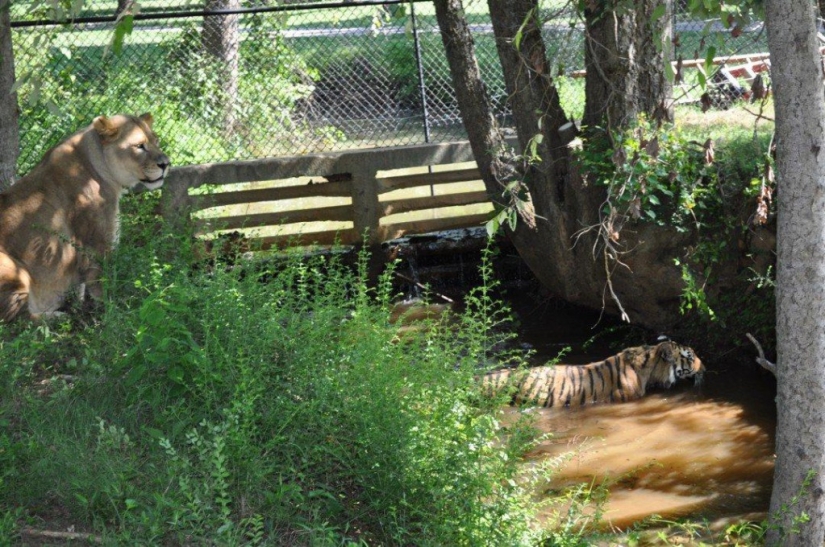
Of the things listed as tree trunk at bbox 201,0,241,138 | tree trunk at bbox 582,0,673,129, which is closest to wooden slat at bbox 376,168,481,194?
tree trunk at bbox 201,0,241,138

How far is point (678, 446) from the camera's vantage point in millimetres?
7309

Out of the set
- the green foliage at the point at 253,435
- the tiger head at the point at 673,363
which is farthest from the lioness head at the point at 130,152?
the tiger head at the point at 673,363

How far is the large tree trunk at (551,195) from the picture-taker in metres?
8.52

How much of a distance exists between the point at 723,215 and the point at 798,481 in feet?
11.5

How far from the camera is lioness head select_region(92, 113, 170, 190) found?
755 cm

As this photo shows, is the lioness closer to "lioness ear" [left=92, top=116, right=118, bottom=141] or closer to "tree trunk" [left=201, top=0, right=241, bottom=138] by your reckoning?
"lioness ear" [left=92, top=116, right=118, bottom=141]

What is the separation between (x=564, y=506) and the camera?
6238mm

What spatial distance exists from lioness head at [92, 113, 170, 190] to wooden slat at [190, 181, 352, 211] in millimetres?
2711

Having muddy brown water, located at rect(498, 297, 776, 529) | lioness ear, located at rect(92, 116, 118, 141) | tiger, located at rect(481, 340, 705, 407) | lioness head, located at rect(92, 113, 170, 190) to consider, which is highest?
lioness ear, located at rect(92, 116, 118, 141)

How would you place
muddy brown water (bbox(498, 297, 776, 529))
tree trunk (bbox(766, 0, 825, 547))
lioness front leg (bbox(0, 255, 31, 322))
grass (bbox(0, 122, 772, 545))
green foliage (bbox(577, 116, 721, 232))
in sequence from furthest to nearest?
green foliage (bbox(577, 116, 721, 232)), lioness front leg (bbox(0, 255, 31, 322)), muddy brown water (bbox(498, 297, 776, 529)), tree trunk (bbox(766, 0, 825, 547)), grass (bbox(0, 122, 772, 545))

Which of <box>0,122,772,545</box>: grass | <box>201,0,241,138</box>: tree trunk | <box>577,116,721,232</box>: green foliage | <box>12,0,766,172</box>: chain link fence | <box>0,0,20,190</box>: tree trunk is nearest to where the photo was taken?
<box>0,122,772,545</box>: grass

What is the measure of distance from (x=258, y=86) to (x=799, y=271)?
27.0ft

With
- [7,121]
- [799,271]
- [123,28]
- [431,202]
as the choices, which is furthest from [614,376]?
[7,121]

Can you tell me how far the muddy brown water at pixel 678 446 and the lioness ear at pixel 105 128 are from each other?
380cm
